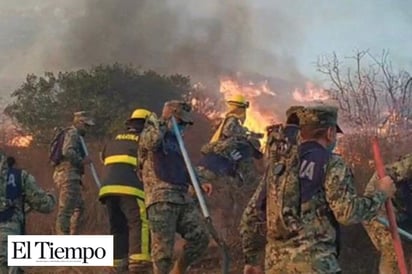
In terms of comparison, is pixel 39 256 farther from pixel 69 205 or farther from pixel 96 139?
pixel 96 139

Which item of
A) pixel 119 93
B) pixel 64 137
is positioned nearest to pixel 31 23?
pixel 119 93

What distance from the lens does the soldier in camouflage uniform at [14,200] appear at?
260 inches

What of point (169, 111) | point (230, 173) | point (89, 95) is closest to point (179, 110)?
point (169, 111)

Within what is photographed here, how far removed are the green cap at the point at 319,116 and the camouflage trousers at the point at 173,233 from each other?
2.40 meters

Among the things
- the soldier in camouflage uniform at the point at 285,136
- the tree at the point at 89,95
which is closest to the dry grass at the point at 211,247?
the tree at the point at 89,95

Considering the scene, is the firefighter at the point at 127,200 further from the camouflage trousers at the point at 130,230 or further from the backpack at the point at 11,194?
the backpack at the point at 11,194

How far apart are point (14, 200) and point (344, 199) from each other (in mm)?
3006

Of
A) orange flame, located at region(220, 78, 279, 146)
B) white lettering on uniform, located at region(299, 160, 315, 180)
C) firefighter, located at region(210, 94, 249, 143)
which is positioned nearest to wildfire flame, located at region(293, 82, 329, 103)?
orange flame, located at region(220, 78, 279, 146)

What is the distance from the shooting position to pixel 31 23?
19.0 metres

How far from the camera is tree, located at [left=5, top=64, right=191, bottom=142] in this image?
15828mm

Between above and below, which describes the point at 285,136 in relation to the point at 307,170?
above

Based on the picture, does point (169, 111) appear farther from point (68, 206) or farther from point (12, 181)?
point (68, 206)

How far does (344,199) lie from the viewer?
15.4 feet

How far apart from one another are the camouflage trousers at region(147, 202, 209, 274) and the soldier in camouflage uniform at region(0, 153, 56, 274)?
35.4 inches
